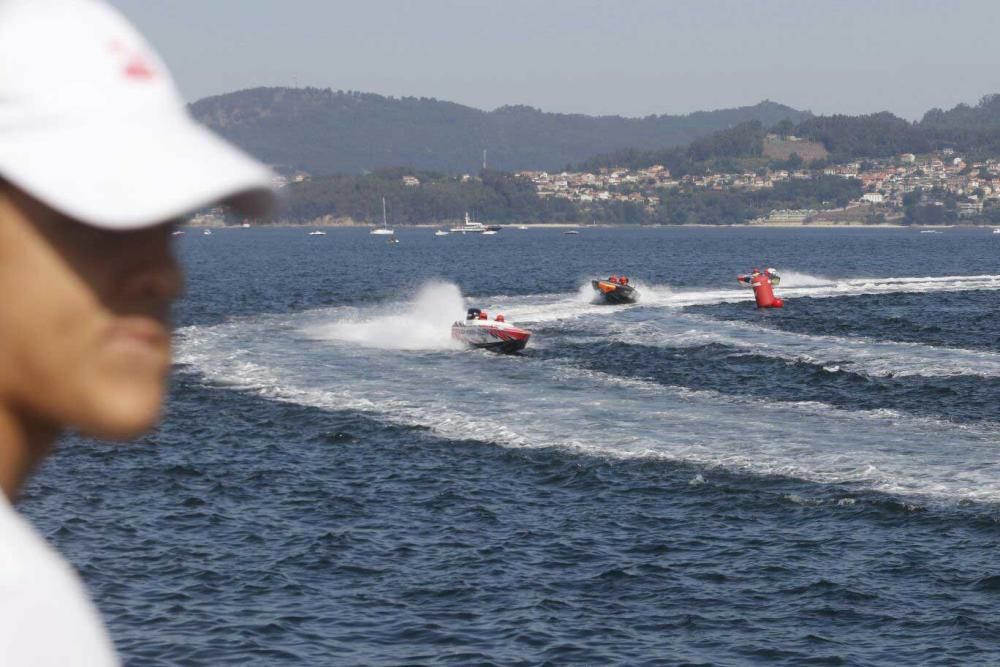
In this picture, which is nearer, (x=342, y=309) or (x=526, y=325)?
(x=526, y=325)

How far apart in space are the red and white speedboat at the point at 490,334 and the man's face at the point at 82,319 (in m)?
53.3

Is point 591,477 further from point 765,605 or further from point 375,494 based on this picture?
point 765,605

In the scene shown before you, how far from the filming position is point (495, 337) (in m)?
55.3

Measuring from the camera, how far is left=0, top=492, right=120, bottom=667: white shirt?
1.13 meters

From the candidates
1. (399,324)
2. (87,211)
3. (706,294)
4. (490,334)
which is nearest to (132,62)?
(87,211)

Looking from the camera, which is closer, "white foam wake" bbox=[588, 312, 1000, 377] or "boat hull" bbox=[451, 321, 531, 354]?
"white foam wake" bbox=[588, 312, 1000, 377]

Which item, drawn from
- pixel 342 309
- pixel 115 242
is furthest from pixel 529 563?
pixel 342 309

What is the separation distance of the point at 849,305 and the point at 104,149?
3268 inches

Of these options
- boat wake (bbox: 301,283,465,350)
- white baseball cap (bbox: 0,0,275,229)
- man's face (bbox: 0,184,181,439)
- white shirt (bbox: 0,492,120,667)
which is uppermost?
white baseball cap (bbox: 0,0,275,229)

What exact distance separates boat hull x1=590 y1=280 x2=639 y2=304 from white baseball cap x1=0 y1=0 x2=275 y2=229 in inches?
3103

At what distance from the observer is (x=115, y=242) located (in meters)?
1.38

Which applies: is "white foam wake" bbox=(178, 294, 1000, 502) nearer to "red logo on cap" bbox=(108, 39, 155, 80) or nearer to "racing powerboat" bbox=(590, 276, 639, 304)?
"racing powerboat" bbox=(590, 276, 639, 304)

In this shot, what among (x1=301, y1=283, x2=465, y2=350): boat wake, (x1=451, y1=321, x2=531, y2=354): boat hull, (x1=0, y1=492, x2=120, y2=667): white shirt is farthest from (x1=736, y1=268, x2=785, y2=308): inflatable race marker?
(x1=0, y1=492, x2=120, y2=667): white shirt

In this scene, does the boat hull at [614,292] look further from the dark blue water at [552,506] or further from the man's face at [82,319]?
the man's face at [82,319]
